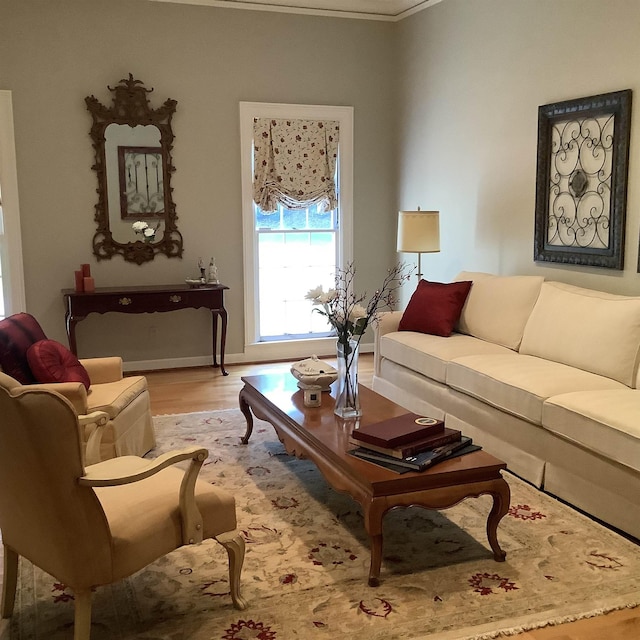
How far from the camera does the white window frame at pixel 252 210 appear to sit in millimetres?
6215

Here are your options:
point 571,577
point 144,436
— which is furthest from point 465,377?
point 144,436

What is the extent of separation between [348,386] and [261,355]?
10.5 ft

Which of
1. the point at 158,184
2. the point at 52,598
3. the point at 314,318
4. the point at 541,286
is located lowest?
the point at 52,598

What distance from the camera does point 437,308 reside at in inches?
196

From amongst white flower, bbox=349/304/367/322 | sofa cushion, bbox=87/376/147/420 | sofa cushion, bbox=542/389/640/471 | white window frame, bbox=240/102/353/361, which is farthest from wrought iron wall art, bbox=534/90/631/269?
sofa cushion, bbox=87/376/147/420

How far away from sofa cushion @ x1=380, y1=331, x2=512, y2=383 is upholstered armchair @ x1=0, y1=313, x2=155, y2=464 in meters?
1.71

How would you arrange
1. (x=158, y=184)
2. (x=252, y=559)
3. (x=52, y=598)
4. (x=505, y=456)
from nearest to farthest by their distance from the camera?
(x=52, y=598) → (x=252, y=559) → (x=505, y=456) → (x=158, y=184)

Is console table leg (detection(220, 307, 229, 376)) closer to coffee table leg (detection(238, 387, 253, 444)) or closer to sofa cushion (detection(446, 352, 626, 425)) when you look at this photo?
coffee table leg (detection(238, 387, 253, 444))

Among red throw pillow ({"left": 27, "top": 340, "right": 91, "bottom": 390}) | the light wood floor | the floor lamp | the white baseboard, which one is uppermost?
the floor lamp

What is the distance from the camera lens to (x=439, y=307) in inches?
196

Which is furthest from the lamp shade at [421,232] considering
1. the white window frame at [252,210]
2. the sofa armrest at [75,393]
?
the sofa armrest at [75,393]

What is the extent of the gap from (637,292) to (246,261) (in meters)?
3.33

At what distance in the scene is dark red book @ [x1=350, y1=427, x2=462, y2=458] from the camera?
9.18ft

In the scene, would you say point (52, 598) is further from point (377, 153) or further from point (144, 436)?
point (377, 153)
